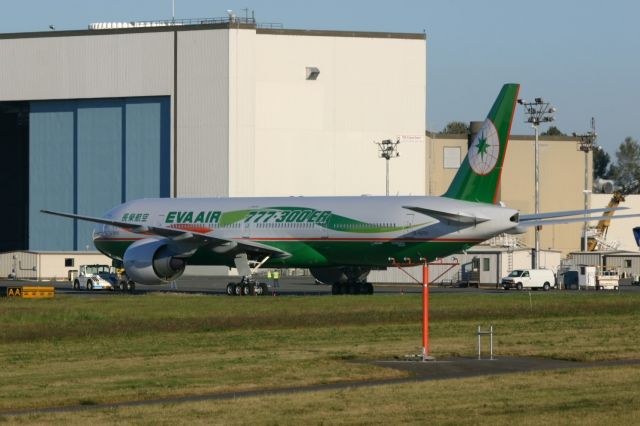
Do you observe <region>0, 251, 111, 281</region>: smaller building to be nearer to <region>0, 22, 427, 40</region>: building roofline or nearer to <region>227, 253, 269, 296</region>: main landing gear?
<region>0, 22, 427, 40</region>: building roofline

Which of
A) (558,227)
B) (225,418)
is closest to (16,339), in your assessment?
(225,418)

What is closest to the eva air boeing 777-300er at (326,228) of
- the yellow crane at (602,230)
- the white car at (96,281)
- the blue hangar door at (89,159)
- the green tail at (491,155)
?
the green tail at (491,155)

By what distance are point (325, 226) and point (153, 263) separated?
8540 millimetres

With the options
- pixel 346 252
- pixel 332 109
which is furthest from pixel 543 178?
pixel 346 252

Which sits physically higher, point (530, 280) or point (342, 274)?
point (342, 274)

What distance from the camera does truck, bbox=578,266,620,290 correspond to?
81562 mm

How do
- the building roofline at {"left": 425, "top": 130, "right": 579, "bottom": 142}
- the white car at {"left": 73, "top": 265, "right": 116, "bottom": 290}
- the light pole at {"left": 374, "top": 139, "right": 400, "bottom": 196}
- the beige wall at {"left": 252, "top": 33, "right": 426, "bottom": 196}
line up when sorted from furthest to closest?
the building roofline at {"left": 425, "top": 130, "right": 579, "bottom": 142} < the beige wall at {"left": 252, "top": 33, "right": 426, "bottom": 196} < the light pole at {"left": 374, "top": 139, "right": 400, "bottom": 196} < the white car at {"left": 73, "top": 265, "right": 116, "bottom": 290}

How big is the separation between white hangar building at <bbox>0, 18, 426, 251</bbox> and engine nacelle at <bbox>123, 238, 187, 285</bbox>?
148 ft

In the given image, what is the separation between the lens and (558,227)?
13425cm

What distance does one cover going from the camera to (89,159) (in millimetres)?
112125

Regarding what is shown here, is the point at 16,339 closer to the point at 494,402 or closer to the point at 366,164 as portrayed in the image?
the point at 494,402

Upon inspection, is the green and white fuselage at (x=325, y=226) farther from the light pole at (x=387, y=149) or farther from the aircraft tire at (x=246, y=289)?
the light pole at (x=387, y=149)

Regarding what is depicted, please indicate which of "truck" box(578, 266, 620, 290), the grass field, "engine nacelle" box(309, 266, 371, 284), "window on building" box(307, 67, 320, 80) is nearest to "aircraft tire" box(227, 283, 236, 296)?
"engine nacelle" box(309, 266, 371, 284)

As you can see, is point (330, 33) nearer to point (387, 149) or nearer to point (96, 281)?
point (387, 149)
